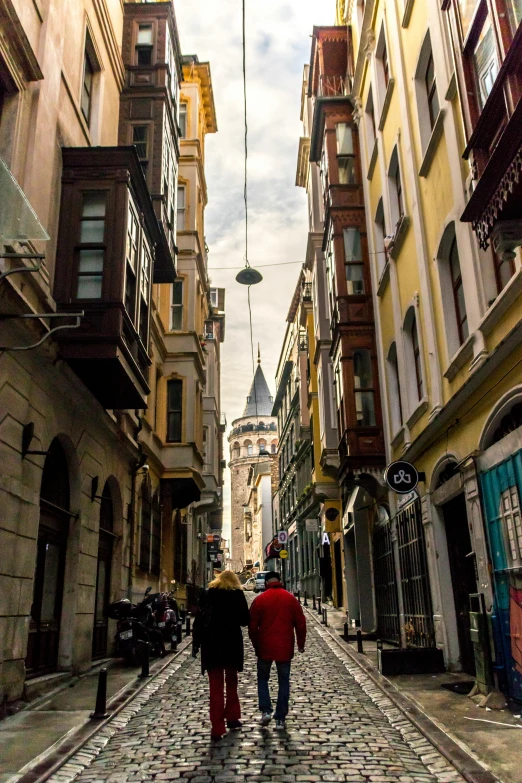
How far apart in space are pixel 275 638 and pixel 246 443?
4272 inches

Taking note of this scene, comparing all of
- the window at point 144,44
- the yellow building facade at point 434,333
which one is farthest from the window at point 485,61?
the window at point 144,44

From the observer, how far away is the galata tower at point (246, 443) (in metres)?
115

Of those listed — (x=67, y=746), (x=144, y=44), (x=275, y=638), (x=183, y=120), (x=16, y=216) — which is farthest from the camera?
(x=183, y=120)

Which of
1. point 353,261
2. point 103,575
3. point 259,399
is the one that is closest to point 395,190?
point 353,261

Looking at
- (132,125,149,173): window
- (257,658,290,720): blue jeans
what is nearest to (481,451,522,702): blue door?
(257,658,290,720): blue jeans

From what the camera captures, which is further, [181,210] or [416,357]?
[181,210]

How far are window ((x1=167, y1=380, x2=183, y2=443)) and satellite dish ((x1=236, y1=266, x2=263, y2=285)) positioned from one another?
546cm

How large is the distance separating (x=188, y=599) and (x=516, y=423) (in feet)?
73.3

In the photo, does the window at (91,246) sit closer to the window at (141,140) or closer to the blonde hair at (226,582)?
the window at (141,140)

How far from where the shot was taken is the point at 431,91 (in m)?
13.8

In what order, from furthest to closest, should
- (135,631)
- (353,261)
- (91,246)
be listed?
(353,261) < (135,631) < (91,246)

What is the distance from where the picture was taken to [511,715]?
8.07m

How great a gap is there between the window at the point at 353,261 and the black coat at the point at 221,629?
13.2m

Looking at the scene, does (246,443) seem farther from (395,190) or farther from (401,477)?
(401,477)
